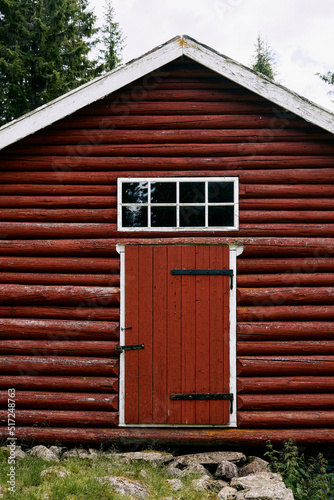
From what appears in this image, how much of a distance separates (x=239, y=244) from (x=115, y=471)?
323cm

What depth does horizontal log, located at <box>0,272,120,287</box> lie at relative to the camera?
577 centimetres

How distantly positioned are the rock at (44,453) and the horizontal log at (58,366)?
3.12 feet

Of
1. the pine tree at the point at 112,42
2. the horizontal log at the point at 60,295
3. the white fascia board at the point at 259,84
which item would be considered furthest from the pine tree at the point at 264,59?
the horizontal log at the point at 60,295

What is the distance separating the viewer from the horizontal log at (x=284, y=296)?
5.68 metres

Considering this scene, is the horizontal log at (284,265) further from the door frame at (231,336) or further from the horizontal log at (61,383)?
the horizontal log at (61,383)

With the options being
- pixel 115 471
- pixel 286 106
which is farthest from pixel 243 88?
pixel 115 471

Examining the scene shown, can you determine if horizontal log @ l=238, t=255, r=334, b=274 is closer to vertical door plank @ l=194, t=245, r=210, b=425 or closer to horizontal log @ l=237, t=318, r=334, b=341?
vertical door plank @ l=194, t=245, r=210, b=425

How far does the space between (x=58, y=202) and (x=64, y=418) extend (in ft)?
9.86

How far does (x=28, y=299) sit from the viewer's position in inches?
229

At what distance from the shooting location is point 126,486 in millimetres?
4301

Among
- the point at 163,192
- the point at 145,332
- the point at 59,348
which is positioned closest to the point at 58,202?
the point at 163,192

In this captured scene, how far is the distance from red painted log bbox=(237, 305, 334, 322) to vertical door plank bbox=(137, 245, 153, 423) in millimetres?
1259

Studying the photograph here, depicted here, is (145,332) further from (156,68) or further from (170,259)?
(156,68)

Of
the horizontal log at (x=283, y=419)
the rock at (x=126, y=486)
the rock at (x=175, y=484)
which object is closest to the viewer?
the rock at (x=126, y=486)
